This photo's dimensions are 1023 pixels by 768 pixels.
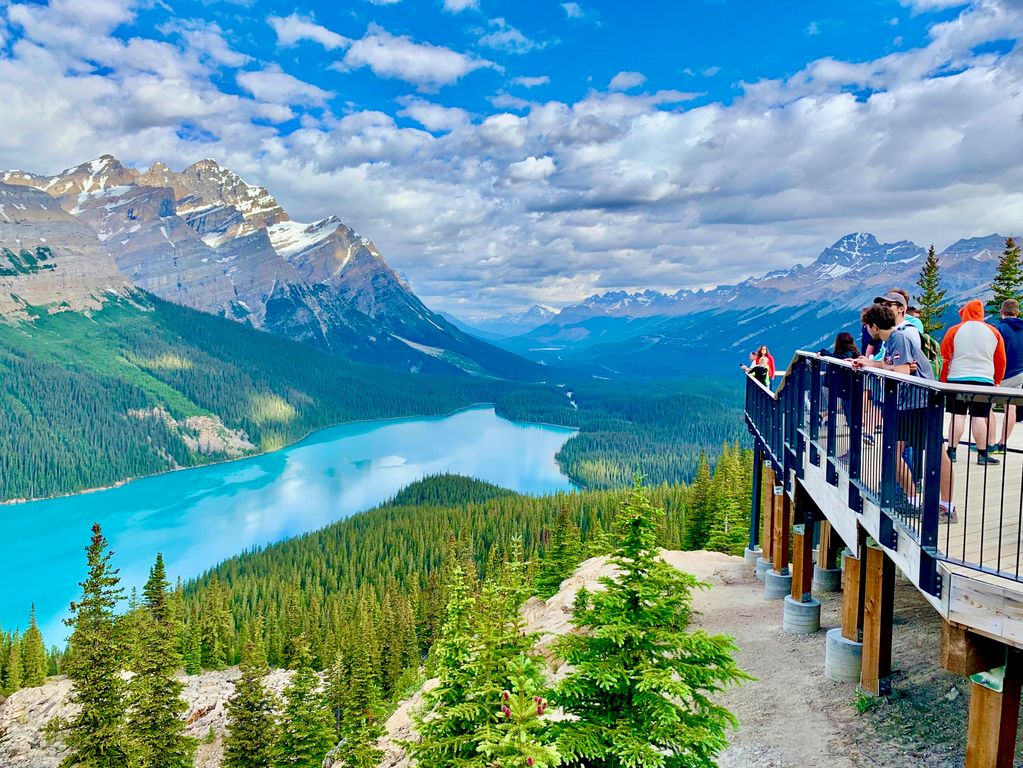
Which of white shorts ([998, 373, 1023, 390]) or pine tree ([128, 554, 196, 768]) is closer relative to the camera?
white shorts ([998, 373, 1023, 390])

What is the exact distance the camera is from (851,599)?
37.2 ft

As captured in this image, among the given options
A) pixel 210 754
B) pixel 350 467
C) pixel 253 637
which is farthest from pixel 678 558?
pixel 350 467

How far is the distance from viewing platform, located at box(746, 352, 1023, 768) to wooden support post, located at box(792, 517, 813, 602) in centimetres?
44

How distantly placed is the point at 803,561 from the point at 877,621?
15.7 feet

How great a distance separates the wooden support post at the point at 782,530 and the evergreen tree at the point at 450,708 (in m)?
9.33

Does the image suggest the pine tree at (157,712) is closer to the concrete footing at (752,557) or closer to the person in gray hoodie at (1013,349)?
the concrete footing at (752,557)

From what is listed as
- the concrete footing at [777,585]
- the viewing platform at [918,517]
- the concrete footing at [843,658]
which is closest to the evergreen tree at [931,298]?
the concrete footing at [777,585]

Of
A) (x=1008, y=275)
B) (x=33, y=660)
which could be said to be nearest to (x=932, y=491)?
(x=1008, y=275)

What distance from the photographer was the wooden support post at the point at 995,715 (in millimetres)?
6789

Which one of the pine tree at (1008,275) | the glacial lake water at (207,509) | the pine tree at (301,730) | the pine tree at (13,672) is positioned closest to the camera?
the pine tree at (301,730)

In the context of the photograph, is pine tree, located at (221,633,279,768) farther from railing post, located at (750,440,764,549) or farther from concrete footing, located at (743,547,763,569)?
railing post, located at (750,440,764,549)

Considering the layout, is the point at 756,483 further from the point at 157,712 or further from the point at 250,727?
the point at 157,712

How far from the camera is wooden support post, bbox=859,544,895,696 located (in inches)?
396

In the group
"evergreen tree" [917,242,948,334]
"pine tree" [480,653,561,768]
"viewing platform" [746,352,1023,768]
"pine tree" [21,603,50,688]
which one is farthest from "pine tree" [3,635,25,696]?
"evergreen tree" [917,242,948,334]
